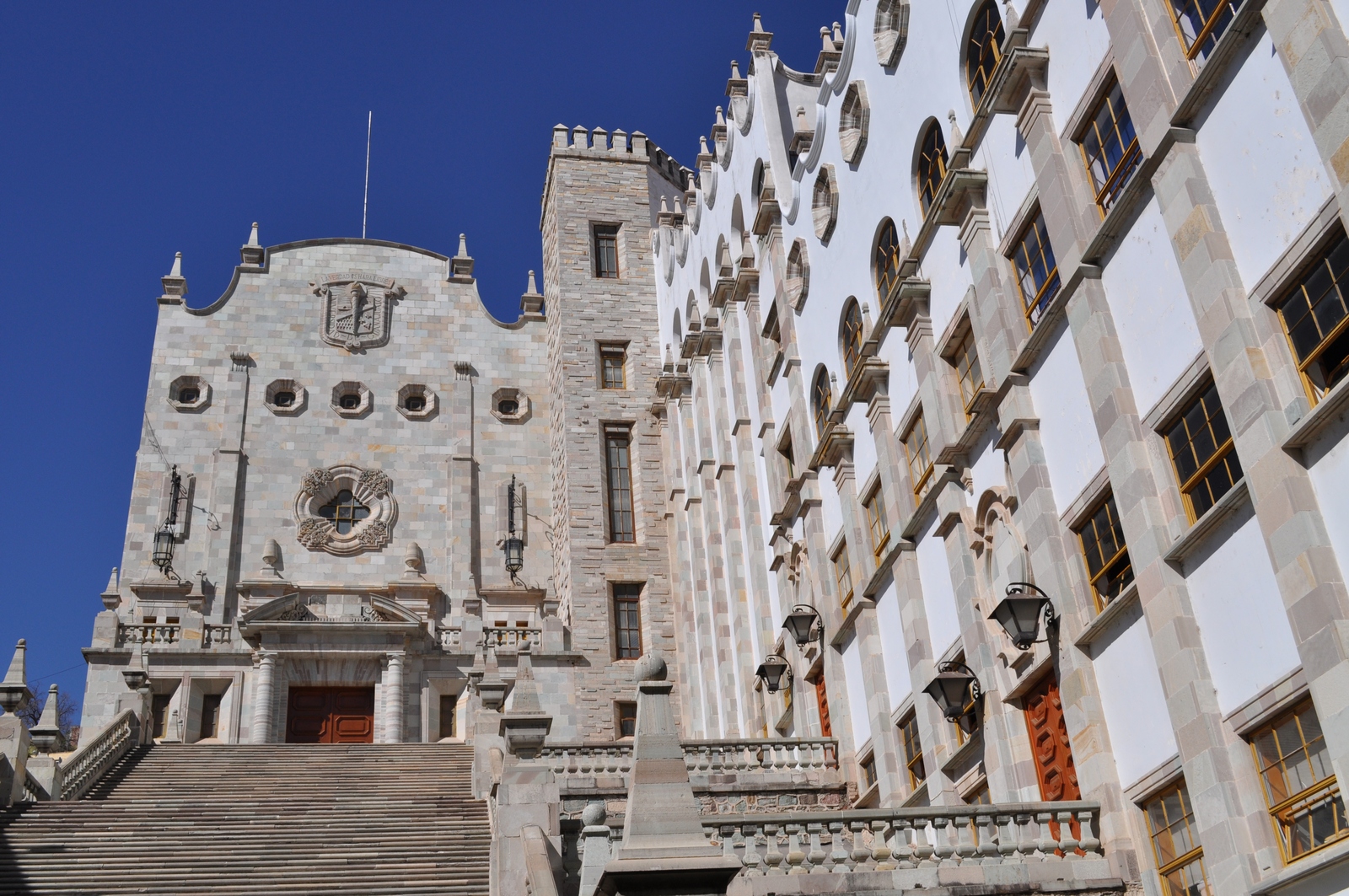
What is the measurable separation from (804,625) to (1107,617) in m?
10.0

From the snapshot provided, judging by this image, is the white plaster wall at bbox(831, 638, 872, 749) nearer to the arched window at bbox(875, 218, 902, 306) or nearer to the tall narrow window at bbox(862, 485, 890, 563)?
the tall narrow window at bbox(862, 485, 890, 563)

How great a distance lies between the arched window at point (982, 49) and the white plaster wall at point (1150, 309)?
4.52 m

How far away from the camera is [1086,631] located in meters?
14.7

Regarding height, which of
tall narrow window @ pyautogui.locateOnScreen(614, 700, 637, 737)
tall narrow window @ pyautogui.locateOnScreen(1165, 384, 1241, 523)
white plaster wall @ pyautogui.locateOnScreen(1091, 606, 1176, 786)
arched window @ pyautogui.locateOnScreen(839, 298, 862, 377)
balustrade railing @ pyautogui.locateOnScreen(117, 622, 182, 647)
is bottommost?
white plaster wall @ pyautogui.locateOnScreen(1091, 606, 1176, 786)

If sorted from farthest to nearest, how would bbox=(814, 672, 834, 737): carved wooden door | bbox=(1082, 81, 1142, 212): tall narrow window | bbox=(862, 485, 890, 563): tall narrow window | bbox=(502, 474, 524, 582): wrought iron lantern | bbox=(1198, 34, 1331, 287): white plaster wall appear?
bbox=(502, 474, 524, 582): wrought iron lantern
bbox=(814, 672, 834, 737): carved wooden door
bbox=(862, 485, 890, 563): tall narrow window
bbox=(1082, 81, 1142, 212): tall narrow window
bbox=(1198, 34, 1331, 287): white plaster wall

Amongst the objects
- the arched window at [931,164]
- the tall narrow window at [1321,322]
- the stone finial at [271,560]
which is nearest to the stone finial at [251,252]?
the stone finial at [271,560]

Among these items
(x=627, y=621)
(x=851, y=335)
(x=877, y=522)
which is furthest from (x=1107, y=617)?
(x=627, y=621)

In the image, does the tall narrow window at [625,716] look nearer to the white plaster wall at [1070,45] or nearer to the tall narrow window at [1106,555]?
the tall narrow window at [1106,555]

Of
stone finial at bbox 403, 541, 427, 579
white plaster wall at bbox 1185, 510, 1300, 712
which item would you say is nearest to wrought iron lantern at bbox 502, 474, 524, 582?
stone finial at bbox 403, 541, 427, 579

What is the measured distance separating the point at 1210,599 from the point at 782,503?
14679 millimetres

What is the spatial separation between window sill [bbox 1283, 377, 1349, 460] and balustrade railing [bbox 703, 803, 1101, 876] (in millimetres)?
4970

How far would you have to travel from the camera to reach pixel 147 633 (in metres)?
31.9

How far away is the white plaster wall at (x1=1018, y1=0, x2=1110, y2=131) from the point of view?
1545 centimetres

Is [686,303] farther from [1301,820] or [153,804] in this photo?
[1301,820]
